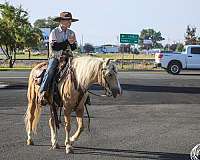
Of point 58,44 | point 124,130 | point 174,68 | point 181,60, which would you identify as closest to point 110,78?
point 58,44

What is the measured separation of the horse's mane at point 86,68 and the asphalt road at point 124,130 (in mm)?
1303

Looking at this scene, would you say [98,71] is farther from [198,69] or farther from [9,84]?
[198,69]

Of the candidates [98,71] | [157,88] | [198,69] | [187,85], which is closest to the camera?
[98,71]

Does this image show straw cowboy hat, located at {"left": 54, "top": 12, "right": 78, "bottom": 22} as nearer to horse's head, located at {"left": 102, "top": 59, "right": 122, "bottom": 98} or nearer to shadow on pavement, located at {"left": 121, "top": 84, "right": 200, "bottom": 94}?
horse's head, located at {"left": 102, "top": 59, "right": 122, "bottom": 98}

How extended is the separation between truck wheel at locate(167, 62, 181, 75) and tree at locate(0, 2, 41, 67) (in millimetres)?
15559

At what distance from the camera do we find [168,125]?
11.3 metres

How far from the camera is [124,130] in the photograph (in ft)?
34.6

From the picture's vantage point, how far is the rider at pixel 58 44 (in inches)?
341

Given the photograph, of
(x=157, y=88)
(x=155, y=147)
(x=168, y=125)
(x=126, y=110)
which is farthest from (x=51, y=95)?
(x=157, y=88)

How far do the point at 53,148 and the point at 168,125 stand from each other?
361 centimetres

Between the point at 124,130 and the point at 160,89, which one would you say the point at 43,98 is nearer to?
the point at 124,130

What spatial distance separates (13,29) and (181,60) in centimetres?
1657

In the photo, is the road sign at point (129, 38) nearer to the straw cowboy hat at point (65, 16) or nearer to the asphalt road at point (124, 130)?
the asphalt road at point (124, 130)

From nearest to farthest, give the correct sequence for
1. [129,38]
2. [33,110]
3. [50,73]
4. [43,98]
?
[50,73]
[43,98]
[33,110]
[129,38]
